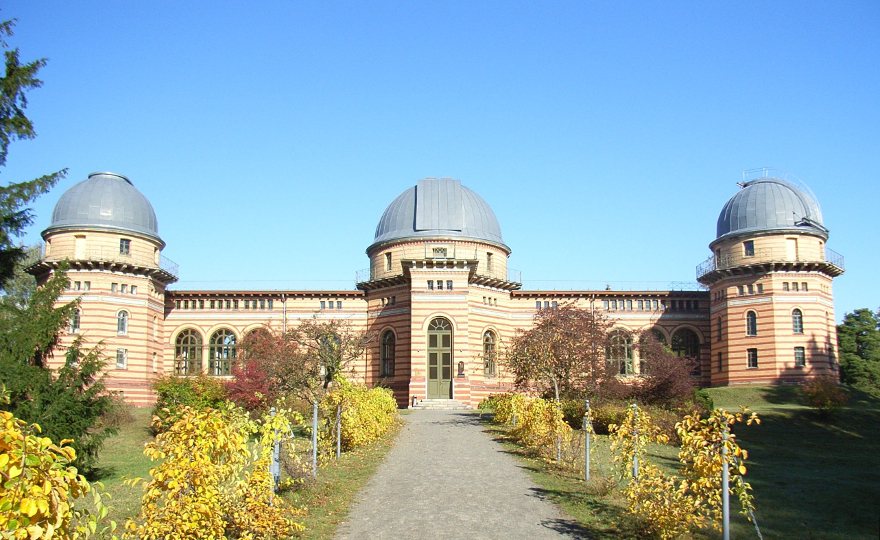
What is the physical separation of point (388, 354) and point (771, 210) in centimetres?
2450

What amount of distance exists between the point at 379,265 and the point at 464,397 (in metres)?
11.4

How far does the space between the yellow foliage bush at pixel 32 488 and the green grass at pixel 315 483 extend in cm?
511

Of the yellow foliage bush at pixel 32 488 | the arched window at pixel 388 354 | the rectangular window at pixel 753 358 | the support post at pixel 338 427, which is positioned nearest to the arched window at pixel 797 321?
the rectangular window at pixel 753 358

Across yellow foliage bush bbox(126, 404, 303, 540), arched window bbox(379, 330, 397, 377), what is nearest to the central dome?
arched window bbox(379, 330, 397, 377)

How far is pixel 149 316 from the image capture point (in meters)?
43.7

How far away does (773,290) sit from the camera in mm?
41688

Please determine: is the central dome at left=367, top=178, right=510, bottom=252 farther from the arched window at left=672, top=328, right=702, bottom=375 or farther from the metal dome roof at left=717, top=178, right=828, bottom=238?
the metal dome roof at left=717, top=178, right=828, bottom=238

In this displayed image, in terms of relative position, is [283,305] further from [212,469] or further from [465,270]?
[212,469]

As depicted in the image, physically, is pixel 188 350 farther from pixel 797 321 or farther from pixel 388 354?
pixel 797 321

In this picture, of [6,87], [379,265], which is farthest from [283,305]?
[6,87]

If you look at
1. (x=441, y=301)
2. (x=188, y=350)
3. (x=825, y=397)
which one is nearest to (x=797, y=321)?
(x=825, y=397)

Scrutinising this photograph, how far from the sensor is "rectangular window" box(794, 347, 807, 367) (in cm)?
4069

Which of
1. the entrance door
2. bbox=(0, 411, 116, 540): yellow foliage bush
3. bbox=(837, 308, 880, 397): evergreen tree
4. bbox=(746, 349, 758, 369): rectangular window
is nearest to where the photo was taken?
bbox=(0, 411, 116, 540): yellow foliage bush

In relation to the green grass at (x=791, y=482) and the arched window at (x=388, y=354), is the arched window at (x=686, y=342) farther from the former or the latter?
the arched window at (x=388, y=354)
